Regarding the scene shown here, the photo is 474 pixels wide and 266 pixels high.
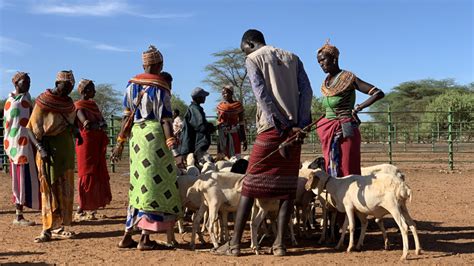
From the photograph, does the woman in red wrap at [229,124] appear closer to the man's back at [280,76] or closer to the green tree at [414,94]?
the man's back at [280,76]

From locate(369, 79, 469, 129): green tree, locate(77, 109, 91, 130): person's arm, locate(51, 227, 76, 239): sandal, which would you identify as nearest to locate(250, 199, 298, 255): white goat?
locate(51, 227, 76, 239): sandal

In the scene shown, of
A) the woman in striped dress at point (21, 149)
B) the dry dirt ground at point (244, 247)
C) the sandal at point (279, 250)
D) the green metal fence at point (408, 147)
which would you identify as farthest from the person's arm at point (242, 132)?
the green metal fence at point (408, 147)

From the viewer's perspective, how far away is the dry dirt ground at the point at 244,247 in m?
5.62

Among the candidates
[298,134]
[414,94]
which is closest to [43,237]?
[298,134]

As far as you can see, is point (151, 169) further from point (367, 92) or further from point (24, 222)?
point (24, 222)

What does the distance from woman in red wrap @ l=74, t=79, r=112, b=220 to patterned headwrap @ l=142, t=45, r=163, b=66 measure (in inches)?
86.7

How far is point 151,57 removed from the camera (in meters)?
6.08

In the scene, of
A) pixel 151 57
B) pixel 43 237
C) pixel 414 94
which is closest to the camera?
pixel 151 57

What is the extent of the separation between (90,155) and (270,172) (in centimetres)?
341

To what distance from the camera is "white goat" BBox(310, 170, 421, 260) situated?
18.3ft

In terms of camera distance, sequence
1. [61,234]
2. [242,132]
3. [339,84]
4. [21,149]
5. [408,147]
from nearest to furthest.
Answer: [339,84], [61,234], [21,149], [242,132], [408,147]

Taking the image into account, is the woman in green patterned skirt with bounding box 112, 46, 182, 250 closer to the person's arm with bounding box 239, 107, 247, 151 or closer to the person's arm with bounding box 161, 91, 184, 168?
the person's arm with bounding box 161, 91, 184, 168

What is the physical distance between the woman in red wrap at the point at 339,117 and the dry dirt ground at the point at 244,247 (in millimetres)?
940

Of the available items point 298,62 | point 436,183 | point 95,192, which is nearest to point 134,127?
point 298,62
